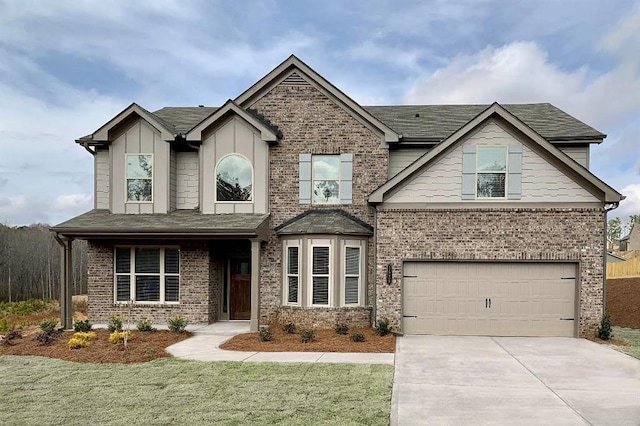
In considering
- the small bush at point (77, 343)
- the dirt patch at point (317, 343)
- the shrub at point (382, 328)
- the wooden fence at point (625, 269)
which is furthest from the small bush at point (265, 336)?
the wooden fence at point (625, 269)

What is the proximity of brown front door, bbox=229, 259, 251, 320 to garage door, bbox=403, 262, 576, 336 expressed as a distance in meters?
5.17

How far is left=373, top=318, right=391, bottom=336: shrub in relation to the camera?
503 inches

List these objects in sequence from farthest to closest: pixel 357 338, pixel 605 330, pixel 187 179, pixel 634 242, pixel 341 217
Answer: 1. pixel 634 242
2. pixel 187 179
3. pixel 341 217
4. pixel 605 330
5. pixel 357 338

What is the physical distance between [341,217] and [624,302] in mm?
12890

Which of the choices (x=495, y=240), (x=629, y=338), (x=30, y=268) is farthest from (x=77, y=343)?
(x=30, y=268)

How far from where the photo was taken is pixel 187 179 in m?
15.6

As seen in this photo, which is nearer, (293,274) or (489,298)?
(489,298)

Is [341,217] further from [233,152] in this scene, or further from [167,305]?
[167,305]

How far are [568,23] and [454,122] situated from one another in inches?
166

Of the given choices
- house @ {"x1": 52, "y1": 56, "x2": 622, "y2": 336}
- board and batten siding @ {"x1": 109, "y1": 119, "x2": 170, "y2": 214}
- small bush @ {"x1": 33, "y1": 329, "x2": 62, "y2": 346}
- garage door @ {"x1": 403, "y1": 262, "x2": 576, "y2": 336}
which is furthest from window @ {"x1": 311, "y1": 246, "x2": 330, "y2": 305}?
small bush @ {"x1": 33, "y1": 329, "x2": 62, "y2": 346}

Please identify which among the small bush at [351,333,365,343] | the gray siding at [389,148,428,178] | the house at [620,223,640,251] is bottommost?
the house at [620,223,640,251]

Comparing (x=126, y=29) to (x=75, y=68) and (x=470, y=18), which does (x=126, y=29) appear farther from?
(x=470, y=18)

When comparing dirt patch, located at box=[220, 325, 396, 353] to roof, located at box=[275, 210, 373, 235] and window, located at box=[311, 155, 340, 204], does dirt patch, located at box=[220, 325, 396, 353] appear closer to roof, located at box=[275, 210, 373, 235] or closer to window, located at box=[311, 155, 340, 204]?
roof, located at box=[275, 210, 373, 235]

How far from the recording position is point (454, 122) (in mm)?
16188
